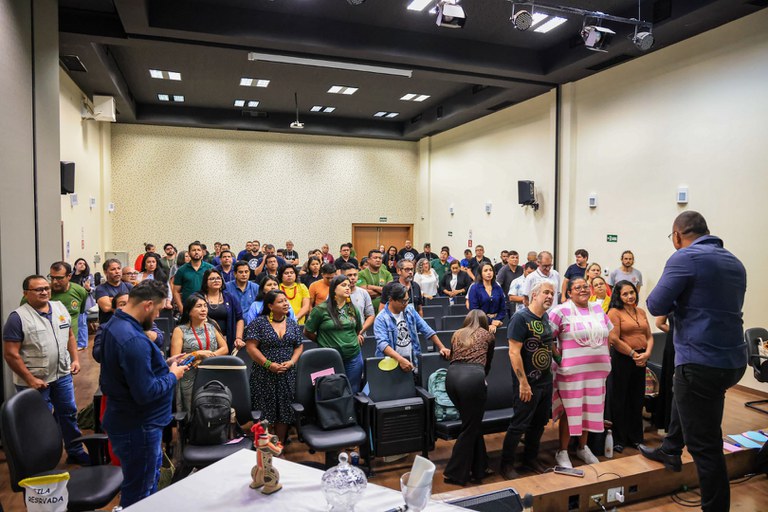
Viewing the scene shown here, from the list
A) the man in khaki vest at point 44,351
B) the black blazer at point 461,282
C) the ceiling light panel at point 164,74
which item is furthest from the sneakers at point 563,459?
the ceiling light panel at point 164,74

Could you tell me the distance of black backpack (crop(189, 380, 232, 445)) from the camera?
313 centimetres

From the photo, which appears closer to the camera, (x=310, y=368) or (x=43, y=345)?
(x=43, y=345)

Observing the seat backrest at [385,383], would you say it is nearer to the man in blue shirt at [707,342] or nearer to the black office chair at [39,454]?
the black office chair at [39,454]

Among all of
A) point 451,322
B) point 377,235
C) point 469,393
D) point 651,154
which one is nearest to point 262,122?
point 377,235

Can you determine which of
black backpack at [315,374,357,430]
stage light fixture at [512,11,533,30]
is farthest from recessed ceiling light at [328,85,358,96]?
black backpack at [315,374,357,430]

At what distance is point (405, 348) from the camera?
4113 mm

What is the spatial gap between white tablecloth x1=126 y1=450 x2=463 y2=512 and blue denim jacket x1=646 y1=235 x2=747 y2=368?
5.71 feet

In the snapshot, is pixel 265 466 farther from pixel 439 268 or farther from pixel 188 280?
pixel 439 268

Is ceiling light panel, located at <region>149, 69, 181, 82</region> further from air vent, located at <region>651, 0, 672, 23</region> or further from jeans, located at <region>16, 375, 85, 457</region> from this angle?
air vent, located at <region>651, 0, 672, 23</region>

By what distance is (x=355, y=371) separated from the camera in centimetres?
422

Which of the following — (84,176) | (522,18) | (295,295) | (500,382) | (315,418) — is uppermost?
(522,18)

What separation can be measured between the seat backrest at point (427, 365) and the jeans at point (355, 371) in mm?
518

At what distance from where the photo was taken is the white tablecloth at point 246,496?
6.13 feet

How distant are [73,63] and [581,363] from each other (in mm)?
8661
